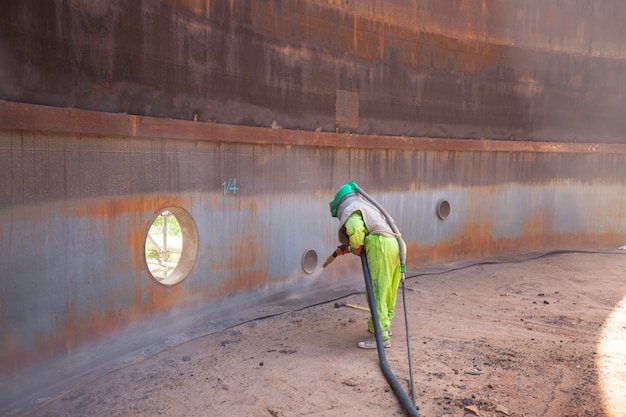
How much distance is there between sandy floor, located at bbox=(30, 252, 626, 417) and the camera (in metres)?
4.03

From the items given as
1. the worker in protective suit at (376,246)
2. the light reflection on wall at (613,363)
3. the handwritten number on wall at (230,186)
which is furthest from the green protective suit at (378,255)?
the light reflection on wall at (613,363)

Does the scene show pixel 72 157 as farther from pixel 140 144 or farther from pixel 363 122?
pixel 363 122

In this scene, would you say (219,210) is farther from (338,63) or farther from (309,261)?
(338,63)

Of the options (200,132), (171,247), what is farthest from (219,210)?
(171,247)

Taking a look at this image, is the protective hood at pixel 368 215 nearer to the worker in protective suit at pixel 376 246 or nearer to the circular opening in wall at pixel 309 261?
the worker in protective suit at pixel 376 246

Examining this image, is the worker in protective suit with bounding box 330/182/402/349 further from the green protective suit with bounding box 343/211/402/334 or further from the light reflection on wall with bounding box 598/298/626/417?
the light reflection on wall with bounding box 598/298/626/417

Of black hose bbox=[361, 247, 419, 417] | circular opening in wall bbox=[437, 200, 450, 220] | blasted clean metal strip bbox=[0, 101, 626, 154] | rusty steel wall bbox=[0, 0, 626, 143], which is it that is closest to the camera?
black hose bbox=[361, 247, 419, 417]

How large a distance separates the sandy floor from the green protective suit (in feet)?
1.51

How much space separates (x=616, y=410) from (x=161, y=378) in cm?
373

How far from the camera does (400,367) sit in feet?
15.7

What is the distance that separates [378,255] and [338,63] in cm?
347

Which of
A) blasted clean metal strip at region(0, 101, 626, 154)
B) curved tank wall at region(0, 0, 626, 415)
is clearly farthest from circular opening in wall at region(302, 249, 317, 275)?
blasted clean metal strip at region(0, 101, 626, 154)

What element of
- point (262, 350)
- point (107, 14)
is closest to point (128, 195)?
point (107, 14)

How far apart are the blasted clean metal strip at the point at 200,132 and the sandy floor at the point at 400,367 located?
2.23 metres
